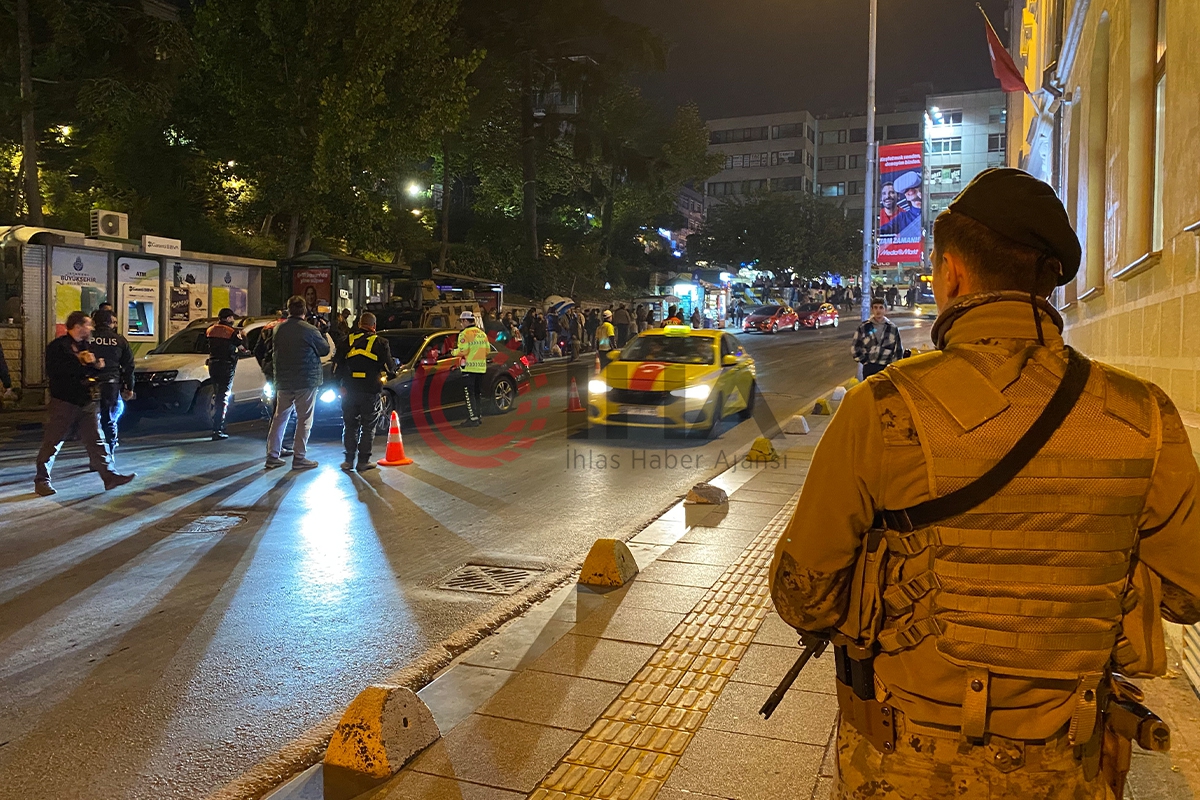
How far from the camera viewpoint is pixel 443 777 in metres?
3.49

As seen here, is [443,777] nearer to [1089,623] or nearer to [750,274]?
[1089,623]

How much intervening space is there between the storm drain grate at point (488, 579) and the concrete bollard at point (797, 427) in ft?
24.6

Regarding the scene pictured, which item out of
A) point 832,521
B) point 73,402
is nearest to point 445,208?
point 73,402

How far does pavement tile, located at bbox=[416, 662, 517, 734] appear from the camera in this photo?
13.4 ft

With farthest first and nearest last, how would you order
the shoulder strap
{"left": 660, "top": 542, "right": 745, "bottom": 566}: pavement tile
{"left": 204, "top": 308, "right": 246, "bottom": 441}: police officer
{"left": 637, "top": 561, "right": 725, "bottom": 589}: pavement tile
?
{"left": 204, "top": 308, "right": 246, "bottom": 441}: police officer
{"left": 660, "top": 542, "right": 745, "bottom": 566}: pavement tile
{"left": 637, "top": 561, "right": 725, "bottom": 589}: pavement tile
the shoulder strap

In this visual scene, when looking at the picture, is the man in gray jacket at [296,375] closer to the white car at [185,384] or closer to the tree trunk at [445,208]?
the white car at [185,384]

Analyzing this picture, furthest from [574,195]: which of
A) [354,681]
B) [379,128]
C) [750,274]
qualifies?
[354,681]

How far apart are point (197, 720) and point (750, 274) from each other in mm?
64646

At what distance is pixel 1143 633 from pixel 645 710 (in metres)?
2.60

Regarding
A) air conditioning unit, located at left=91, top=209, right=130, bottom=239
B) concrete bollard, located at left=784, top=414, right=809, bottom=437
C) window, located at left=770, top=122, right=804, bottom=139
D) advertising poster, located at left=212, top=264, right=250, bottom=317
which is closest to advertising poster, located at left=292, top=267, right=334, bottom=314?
advertising poster, located at left=212, top=264, right=250, bottom=317

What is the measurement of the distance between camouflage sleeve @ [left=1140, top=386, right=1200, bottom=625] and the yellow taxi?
1041 centimetres

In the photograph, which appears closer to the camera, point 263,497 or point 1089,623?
point 1089,623

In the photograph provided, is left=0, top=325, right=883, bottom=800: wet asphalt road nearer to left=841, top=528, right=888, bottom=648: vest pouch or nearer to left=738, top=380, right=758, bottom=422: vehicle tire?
left=738, top=380, right=758, bottom=422: vehicle tire

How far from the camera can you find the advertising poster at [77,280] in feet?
54.3
